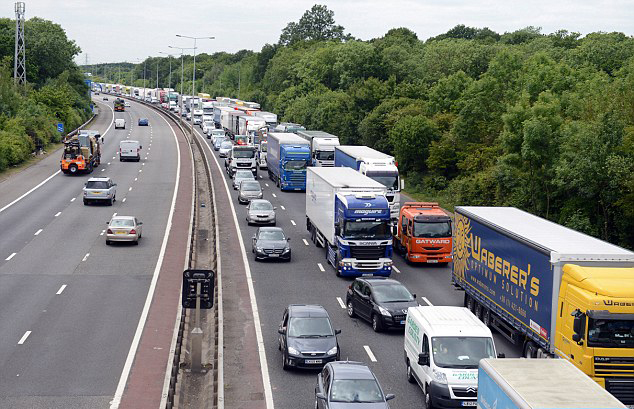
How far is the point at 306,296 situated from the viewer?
3316cm

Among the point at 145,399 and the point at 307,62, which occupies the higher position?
the point at 307,62

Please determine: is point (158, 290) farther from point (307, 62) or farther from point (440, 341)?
point (307, 62)

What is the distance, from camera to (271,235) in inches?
1602

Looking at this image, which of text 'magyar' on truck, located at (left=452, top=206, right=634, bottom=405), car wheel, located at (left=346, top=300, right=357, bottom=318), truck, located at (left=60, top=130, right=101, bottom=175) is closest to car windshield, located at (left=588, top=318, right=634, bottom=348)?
text 'magyar' on truck, located at (left=452, top=206, right=634, bottom=405)

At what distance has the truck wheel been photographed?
23266 mm

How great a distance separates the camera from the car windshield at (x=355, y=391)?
19219 mm

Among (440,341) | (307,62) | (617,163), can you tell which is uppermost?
(307,62)

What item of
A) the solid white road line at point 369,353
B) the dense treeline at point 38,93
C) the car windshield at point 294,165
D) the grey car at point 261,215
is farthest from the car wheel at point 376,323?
the dense treeline at point 38,93

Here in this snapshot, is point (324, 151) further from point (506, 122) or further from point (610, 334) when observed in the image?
point (610, 334)

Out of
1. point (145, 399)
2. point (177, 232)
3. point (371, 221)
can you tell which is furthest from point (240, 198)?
point (145, 399)

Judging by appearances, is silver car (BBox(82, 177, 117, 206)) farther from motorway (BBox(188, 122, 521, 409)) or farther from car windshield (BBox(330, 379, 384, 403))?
car windshield (BBox(330, 379, 384, 403))

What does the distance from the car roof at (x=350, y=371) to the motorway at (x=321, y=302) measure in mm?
1726

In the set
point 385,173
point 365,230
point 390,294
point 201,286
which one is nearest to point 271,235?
point 365,230

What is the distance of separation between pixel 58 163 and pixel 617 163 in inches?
2097
